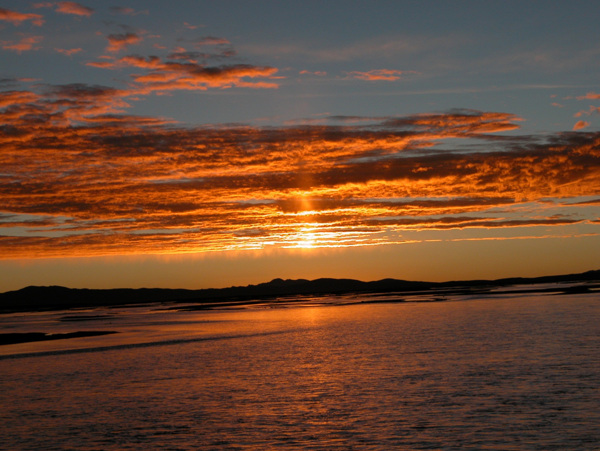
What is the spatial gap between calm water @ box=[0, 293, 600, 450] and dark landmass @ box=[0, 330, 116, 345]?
46.7 feet

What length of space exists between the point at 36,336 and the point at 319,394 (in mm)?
53304

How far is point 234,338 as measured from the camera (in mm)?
62906

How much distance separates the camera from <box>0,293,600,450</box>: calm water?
22625mm

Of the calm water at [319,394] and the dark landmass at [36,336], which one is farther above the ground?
the dark landmass at [36,336]

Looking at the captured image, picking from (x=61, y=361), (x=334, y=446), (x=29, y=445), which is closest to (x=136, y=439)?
(x=29, y=445)

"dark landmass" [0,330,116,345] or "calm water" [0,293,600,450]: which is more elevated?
"dark landmass" [0,330,116,345]

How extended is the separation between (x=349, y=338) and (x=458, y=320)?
2023 centimetres

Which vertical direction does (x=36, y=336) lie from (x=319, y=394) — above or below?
above

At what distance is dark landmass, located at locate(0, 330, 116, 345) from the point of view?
6875cm

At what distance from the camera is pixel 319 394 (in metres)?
30.7

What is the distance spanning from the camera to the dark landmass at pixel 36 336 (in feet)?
226

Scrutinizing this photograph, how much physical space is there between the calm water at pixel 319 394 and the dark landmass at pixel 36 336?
14.2 metres

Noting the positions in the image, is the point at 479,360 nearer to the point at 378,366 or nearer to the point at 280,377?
the point at 378,366

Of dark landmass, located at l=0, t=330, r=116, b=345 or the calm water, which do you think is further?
dark landmass, located at l=0, t=330, r=116, b=345
